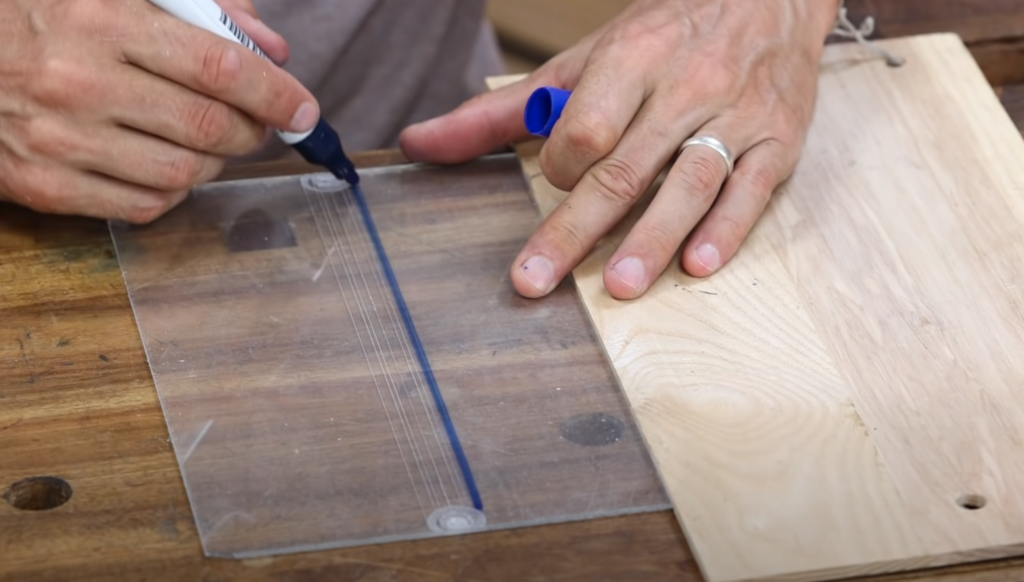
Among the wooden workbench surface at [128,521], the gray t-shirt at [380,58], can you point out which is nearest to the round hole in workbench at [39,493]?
the wooden workbench surface at [128,521]

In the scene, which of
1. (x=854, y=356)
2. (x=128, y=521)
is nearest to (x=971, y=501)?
(x=854, y=356)

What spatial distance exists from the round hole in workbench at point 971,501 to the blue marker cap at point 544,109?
47cm

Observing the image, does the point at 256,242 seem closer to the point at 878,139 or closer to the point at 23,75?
the point at 23,75

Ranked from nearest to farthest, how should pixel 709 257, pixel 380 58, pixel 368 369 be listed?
pixel 368 369 → pixel 709 257 → pixel 380 58

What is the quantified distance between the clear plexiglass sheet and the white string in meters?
0.45

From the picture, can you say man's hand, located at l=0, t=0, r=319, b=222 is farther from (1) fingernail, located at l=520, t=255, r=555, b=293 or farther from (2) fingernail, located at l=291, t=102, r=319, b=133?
(1) fingernail, located at l=520, t=255, r=555, b=293

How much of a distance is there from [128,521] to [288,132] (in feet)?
1.37

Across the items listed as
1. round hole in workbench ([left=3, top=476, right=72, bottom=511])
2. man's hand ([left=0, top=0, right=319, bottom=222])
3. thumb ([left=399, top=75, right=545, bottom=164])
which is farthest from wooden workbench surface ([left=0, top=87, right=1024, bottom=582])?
thumb ([left=399, top=75, right=545, bottom=164])

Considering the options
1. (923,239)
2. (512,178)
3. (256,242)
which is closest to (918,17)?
(923,239)

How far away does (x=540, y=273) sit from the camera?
1.01m

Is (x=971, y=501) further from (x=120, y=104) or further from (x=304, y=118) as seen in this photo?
(x=120, y=104)

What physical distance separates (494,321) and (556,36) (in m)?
2.10

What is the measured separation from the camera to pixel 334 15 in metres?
1.45

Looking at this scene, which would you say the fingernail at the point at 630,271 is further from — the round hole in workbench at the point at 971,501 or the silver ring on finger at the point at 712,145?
the round hole in workbench at the point at 971,501
